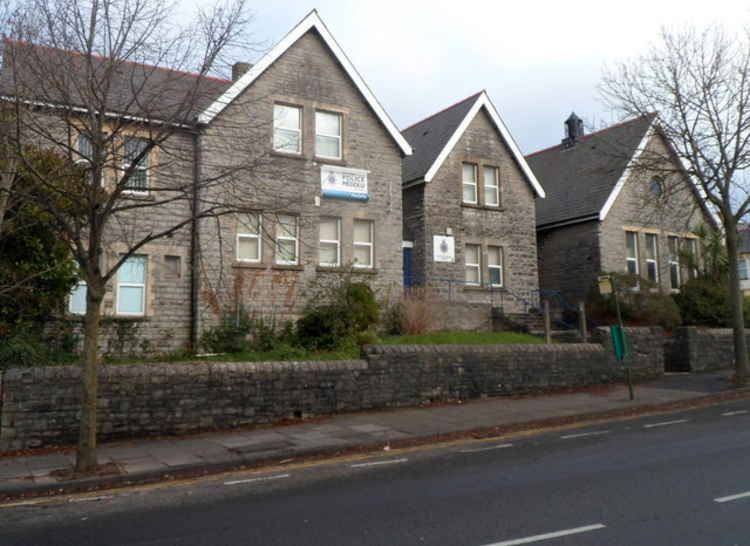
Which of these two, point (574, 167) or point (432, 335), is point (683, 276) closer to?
point (574, 167)

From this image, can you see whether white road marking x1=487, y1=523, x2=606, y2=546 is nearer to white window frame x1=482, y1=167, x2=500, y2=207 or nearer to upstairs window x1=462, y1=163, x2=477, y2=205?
upstairs window x1=462, y1=163, x2=477, y2=205

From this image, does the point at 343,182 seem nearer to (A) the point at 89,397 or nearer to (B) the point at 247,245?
(B) the point at 247,245

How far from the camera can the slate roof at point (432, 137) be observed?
76.5 feet

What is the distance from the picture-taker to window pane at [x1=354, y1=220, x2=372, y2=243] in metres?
20.6

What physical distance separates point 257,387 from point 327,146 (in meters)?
9.74

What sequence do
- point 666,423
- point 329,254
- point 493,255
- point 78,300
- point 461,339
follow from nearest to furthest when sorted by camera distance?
1. point 666,423
2. point 78,300
3. point 461,339
4. point 329,254
5. point 493,255

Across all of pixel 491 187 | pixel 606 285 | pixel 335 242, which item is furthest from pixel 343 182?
pixel 606 285

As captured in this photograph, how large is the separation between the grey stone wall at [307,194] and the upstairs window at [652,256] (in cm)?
1250

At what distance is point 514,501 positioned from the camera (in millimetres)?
6934

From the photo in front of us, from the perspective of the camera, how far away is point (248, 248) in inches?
736

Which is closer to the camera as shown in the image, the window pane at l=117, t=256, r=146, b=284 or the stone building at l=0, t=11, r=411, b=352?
the stone building at l=0, t=11, r=411, b=352

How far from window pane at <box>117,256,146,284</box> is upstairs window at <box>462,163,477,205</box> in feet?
38.8

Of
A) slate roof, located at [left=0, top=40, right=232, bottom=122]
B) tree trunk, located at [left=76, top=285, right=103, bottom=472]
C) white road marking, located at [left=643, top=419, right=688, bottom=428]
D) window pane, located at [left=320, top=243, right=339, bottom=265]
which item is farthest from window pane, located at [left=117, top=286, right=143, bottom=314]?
white road marking, located at [left=643, top=419, right=688, bottom=428]

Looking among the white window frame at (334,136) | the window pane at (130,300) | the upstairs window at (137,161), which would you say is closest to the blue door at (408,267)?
the white window frame at (334,136)
